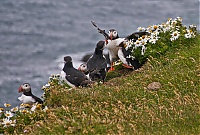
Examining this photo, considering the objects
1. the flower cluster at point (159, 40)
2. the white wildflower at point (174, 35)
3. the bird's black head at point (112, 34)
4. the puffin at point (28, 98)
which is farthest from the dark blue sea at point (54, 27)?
the white wildflower at point (174, 35)

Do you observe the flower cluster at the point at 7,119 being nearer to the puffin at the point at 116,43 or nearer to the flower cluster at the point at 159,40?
the flower cluster at the point at 159,40

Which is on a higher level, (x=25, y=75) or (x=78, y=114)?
(x=25, y=75)

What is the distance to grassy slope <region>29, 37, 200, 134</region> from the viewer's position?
8.12m

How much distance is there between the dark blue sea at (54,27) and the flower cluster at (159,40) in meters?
4.58

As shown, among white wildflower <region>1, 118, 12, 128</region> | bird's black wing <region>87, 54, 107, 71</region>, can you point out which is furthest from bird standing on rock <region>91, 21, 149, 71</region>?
white wildflower <region>1, 118, 12, 128</region>

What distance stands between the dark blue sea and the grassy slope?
5870 mm

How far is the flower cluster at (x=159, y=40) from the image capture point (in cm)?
1286

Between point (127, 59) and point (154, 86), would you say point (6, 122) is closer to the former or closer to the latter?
point (154, 86)

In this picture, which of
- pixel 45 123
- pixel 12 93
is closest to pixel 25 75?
pixel 12 93

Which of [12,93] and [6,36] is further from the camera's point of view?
[6,36]

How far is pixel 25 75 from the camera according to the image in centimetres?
1831

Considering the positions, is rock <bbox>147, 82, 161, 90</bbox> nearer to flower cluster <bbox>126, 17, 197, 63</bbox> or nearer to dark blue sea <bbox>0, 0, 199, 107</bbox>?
flower cluster <bbox>126, 17, 197, 63</bbox>

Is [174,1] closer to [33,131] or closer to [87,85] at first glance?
[87,85]

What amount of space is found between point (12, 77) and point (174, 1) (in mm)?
11955
